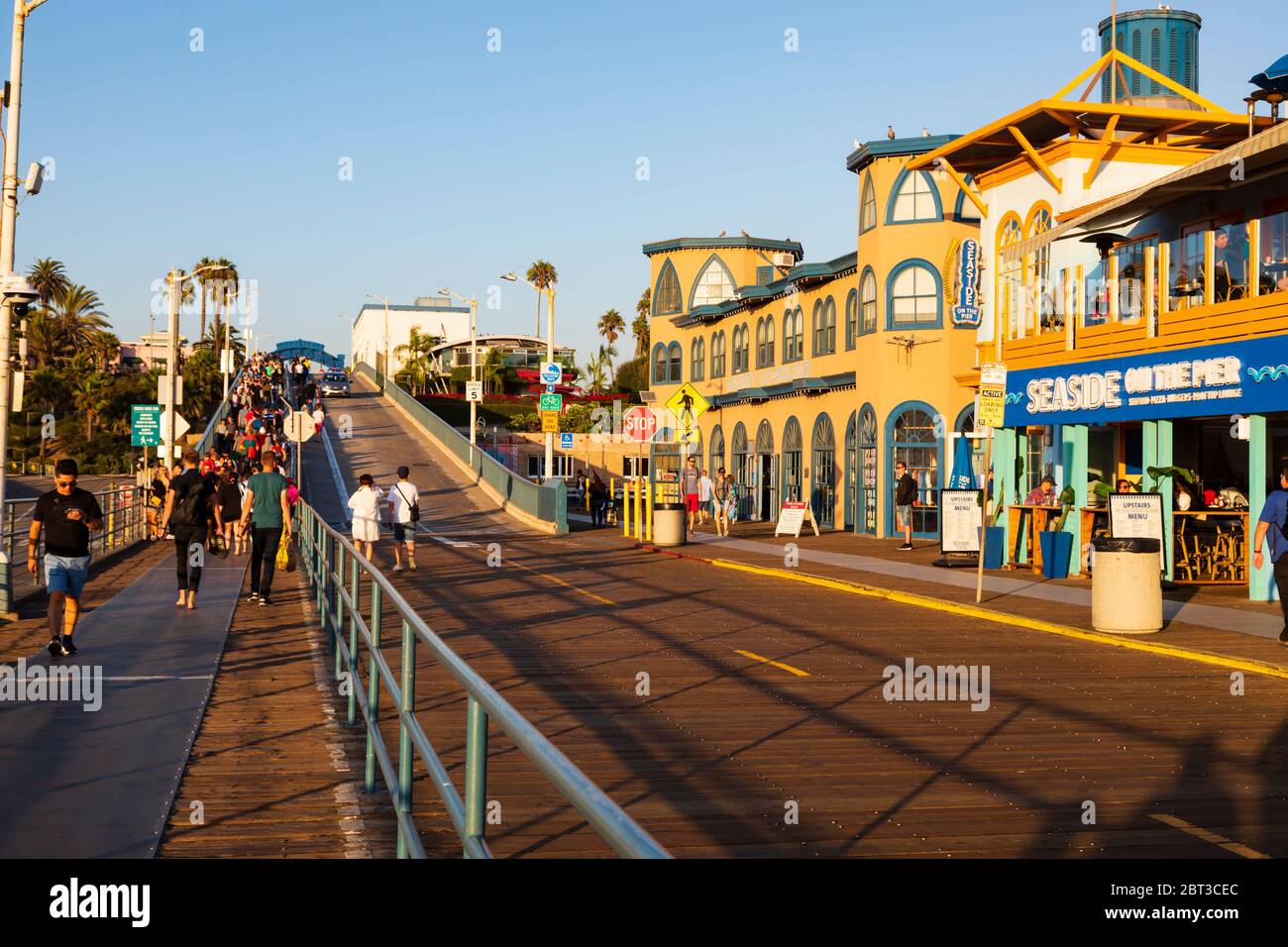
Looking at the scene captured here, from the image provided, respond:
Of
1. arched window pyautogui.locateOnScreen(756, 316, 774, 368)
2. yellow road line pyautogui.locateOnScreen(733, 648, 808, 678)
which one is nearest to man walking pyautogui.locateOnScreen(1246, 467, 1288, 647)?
yellow road line pyautogui.locateOnScreen(733, 648, 808, 678)

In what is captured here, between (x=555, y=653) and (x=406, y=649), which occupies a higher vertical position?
(x=406, y=649)

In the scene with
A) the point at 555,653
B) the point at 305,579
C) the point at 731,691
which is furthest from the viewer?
the point at 305,579

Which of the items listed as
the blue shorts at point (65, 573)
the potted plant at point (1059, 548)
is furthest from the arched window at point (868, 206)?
the blue shorts at point (65, 573)

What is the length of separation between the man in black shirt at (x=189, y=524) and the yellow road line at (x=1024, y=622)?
32.6 ft

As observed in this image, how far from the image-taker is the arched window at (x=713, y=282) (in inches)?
2315

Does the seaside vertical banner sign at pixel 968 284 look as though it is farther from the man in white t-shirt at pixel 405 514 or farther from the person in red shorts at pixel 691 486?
the person in red shorts at pixel 691 486

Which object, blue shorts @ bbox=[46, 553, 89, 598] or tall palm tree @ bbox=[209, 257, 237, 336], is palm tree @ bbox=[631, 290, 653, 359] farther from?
Answer: blue shorts @ bbox=[46, 553, 89, 598]

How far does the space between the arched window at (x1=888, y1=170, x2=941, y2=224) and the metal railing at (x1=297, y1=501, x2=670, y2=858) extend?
29.3m

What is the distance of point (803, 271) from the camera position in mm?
45312

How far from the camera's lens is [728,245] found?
193 ft

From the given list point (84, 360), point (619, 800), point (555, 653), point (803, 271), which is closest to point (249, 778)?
point (619, 800)

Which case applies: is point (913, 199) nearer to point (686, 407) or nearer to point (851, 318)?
point (851, 318)
